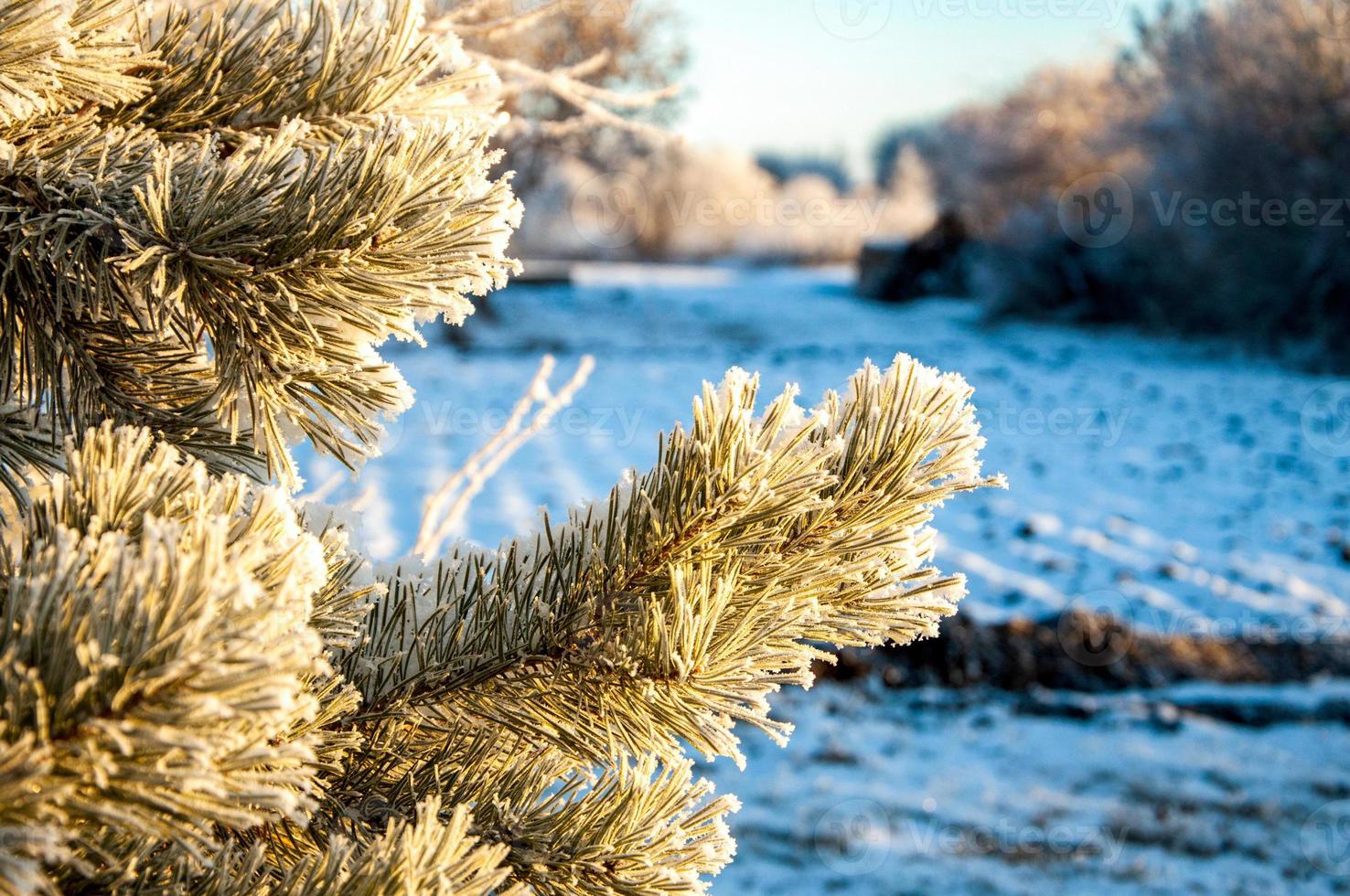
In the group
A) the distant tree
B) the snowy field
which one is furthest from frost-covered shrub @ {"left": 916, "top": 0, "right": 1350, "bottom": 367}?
the distant tree

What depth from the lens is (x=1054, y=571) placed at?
269 inches

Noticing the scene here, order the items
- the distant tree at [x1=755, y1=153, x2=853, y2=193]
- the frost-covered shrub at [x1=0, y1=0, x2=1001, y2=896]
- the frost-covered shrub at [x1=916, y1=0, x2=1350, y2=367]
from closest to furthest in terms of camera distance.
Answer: the frost-covered shrub at [x1=0, y1=0, x2=1001, y2=896], the frost-covered shrub at [x1=916, y1=0, x2=1350, y2=367], the distant tree at [x1=755, y1=153, x2=853, y2=193]

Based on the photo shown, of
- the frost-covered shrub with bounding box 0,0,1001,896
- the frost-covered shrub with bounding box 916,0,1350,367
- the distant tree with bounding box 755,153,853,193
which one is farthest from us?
the distant tree with bounding box 755,153,853,193

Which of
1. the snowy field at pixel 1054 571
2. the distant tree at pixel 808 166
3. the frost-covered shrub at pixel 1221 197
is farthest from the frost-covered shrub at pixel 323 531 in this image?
the distant tree at pixel 808 166

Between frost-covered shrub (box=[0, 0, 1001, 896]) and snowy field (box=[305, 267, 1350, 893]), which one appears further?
snowy field (box=[305, 267, 1350, 893])

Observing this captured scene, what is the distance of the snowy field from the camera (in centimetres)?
421

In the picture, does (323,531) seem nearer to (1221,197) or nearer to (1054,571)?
(1054,571)

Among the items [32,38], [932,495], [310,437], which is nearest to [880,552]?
[932,495]

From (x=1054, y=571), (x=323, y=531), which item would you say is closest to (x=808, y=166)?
(x=1054, y=571)

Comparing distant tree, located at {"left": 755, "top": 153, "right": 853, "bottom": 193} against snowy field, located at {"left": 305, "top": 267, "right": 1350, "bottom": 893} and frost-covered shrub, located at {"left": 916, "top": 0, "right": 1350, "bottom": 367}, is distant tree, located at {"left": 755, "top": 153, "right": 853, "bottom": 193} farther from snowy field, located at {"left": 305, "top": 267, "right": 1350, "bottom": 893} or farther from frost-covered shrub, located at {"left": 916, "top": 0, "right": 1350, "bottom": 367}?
snowy field, located at {"left": 305, "top": 267, "right": 1350, "bottom": 893}

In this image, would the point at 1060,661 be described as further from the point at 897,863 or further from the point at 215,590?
the point at 215,590

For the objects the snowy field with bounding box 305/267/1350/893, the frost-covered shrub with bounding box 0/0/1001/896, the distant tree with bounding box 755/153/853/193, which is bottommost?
the snowy field with bounding box 305/267/1350/893

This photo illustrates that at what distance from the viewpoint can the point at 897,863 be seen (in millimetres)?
4137

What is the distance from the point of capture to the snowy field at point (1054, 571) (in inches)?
166
